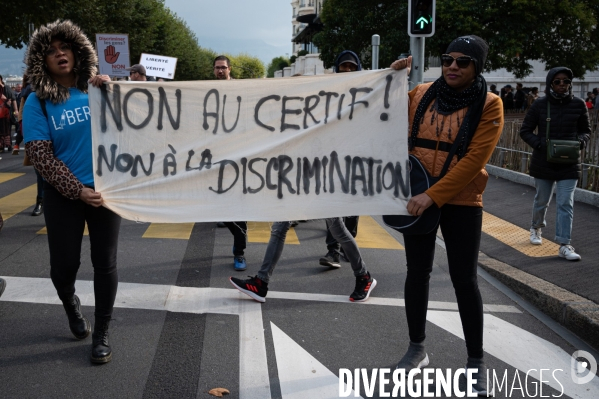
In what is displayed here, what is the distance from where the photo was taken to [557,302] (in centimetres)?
525

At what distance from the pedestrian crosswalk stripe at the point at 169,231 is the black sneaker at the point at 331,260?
6.59 ft

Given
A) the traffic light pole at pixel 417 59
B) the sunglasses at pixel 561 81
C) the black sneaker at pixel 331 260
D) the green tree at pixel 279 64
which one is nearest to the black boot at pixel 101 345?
the black sneaker at pixel 331 260

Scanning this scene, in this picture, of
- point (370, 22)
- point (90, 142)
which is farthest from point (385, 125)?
point (370, 22)

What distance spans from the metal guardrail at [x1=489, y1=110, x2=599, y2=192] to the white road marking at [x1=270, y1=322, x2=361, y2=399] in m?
7.40

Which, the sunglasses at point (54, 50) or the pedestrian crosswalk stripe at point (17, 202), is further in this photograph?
the pedestrian crosswalk stripe at point (17, 202)

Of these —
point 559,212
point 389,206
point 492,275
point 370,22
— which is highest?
point 370,22

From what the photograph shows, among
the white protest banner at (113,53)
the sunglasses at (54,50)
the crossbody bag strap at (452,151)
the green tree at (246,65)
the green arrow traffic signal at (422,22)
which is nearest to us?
the crossbody bag strap at (452,151)

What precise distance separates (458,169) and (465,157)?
8cm

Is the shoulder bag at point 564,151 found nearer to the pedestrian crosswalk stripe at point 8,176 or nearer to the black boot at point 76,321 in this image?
the black boot at point 76,321

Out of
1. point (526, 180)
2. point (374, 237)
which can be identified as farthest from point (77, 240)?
point (526, 180)

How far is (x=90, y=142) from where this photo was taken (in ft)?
13.3

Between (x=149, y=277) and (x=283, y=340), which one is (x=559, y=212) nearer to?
(x=283, y=340)

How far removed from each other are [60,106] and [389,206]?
83.6 inches

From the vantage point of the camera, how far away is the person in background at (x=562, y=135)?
22.1 feet
